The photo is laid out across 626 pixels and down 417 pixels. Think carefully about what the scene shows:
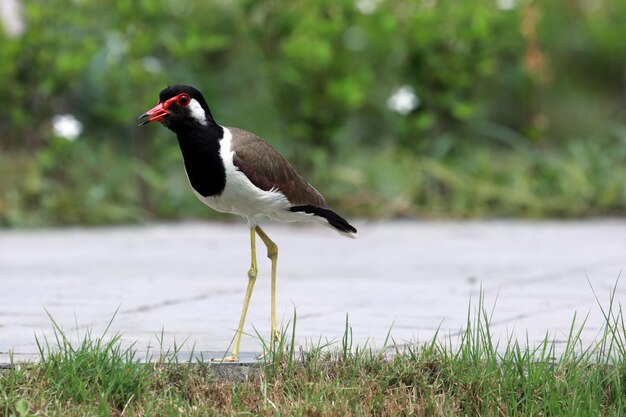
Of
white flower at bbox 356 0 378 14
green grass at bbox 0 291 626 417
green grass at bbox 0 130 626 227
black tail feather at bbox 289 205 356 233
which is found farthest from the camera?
white flower at bbox 356 0 378 14

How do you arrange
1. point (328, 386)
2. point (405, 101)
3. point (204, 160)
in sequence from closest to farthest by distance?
point (328, 386)
point (204, 160)
point (405, 101)

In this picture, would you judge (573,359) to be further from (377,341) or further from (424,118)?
(424,118)

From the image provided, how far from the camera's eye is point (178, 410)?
12.6 ft

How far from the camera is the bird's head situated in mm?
4586

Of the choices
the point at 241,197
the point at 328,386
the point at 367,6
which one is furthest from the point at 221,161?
the point at 367,6

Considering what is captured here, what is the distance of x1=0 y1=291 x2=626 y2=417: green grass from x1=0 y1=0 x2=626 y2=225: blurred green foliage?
6446 millimetres

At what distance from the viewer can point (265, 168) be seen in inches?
185

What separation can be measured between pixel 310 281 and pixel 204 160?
2.69m

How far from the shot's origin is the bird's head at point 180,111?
4.59 meters

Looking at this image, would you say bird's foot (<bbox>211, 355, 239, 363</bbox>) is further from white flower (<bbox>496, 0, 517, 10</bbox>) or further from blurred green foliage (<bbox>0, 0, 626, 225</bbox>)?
white flower (<bbox>496, 0, 517, 10</bbox>)

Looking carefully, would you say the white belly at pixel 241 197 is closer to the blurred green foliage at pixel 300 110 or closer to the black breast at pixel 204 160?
the black breast at pixel 204 160

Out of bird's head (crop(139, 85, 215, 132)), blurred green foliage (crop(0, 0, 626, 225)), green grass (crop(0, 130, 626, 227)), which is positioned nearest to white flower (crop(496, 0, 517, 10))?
blurred green foliage (crop(0, 0, 626, 225))

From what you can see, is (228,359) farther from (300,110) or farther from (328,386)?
(300,110)

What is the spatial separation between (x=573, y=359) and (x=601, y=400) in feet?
0.72
